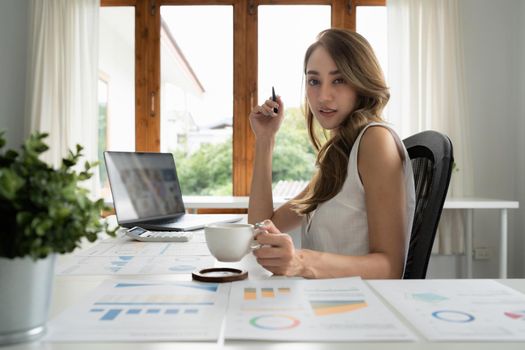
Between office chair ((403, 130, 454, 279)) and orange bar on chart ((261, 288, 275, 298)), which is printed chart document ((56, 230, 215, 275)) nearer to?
orange bar on chart ((261, 288, 275, 298))

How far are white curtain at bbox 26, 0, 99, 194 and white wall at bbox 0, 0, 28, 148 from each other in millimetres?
136

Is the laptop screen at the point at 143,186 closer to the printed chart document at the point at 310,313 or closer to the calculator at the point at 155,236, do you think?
the calculator at the point at 155,236

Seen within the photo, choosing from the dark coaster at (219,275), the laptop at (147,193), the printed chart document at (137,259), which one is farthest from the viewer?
the laptop at (147,193)

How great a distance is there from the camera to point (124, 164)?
158cm

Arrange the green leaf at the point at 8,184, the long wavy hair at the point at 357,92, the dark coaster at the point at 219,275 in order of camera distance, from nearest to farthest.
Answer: the green leaf at the point at 8,184 → the dark coaster at the point at 219,275 → the long wavy hair at the point at 357,92

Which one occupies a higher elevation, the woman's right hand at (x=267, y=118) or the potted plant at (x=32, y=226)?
the woman's right hand at (x=267, y=118)

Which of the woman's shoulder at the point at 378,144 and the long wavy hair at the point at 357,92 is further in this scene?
the long wavy hair at the point at 357,92

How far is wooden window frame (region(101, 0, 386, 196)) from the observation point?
11.5 feet

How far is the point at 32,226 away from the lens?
0.49 metres

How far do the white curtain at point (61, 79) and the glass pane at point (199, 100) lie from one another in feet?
1.67

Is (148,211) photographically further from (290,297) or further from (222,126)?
(222,126)

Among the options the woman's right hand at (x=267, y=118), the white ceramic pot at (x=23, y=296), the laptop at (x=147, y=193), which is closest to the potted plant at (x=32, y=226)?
the white ceramic pot at (x=23, y=296)

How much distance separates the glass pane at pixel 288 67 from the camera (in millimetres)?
3553

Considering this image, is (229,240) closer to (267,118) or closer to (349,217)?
(349,217)
